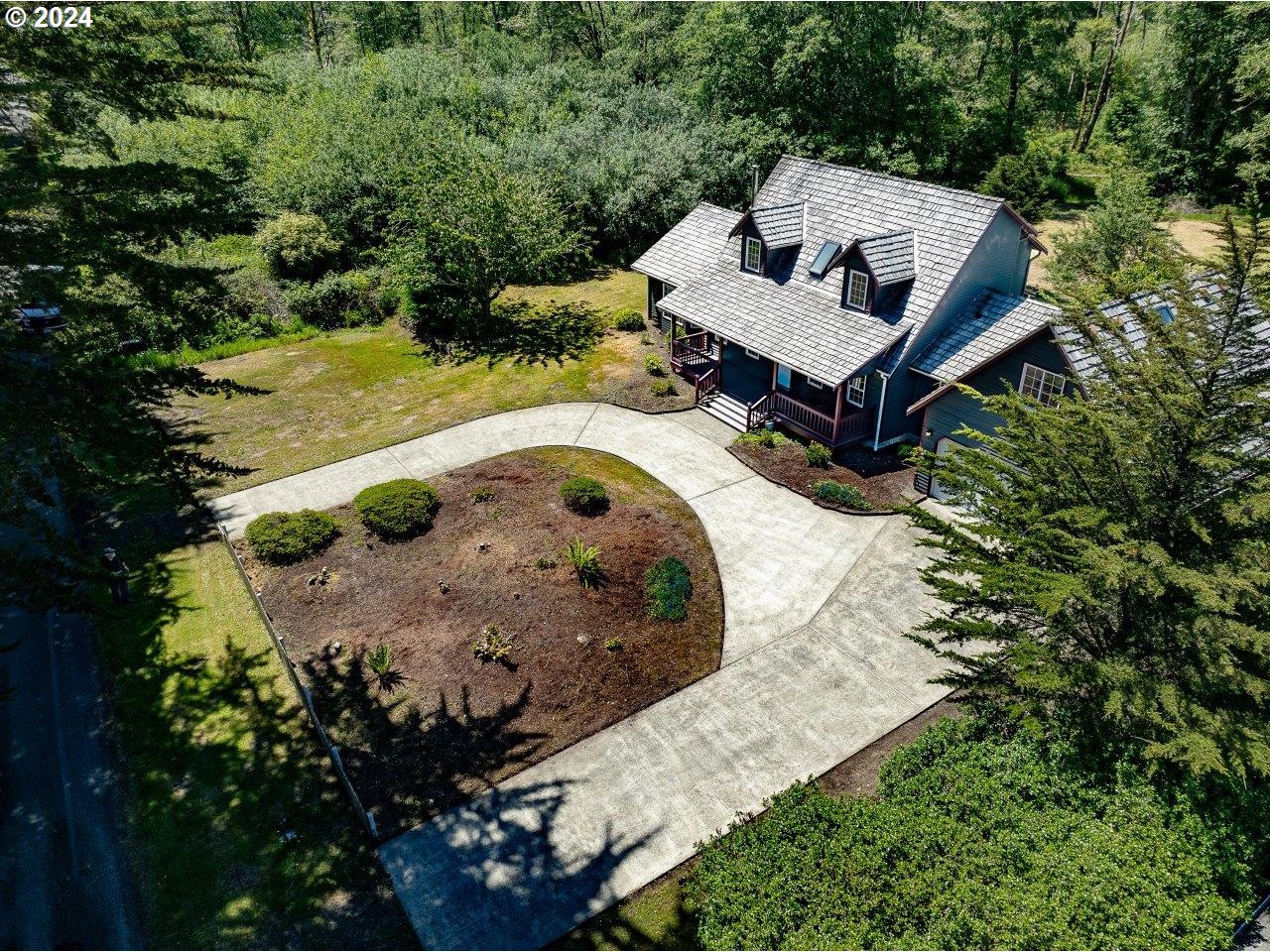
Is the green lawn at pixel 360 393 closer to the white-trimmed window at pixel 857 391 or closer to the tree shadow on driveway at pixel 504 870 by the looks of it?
the white-trimmed window at pixel 857 391

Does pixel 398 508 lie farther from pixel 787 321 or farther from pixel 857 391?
pixel 857 391

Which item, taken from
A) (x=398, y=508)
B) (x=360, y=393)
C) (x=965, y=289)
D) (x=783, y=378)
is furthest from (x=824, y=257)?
(x=360, y=393)

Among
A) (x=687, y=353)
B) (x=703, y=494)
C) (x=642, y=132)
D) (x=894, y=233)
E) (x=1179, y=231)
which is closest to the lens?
(x=703, y=494)

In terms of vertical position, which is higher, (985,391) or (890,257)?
(890,257)

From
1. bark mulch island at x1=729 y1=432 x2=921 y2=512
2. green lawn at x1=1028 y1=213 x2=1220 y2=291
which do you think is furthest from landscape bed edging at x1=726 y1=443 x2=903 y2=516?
green lawn at x1=1028 y1=213 x2=1220 y2=291

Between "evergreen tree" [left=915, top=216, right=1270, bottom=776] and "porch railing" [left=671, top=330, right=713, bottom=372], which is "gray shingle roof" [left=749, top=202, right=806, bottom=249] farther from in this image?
"evergreen tree" [left=915, top=216, right=1270, bottom=776]

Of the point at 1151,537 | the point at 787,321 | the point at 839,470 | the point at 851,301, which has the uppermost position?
the point at 1151,537

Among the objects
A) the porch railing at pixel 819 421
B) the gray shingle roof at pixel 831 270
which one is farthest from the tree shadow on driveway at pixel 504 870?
the gray shingle roof at pixel 831 270
